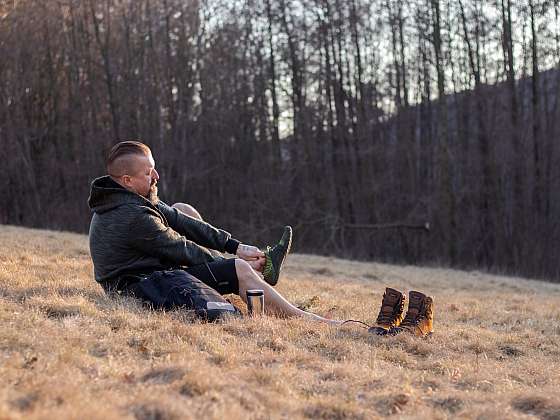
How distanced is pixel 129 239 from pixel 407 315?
266cm

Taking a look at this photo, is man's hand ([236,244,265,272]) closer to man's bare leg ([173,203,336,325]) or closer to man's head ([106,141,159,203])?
man's bare leg ([173,203,336,325])

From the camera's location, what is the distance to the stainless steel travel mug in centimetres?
633

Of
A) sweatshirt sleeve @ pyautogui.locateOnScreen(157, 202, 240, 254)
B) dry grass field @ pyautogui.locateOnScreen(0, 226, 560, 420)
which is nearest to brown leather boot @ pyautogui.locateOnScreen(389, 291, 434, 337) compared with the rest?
dry grass field @ pyautogui.locateOnScreen(0, 226, 560, 420)

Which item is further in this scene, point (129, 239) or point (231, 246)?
point (231, 246)

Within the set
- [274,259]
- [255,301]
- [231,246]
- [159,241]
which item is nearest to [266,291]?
[255,301]

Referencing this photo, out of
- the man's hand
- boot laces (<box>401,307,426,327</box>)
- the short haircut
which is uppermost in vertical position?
the short haircut

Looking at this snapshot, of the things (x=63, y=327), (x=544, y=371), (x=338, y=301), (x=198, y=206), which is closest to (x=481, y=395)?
(x=544, y=371)

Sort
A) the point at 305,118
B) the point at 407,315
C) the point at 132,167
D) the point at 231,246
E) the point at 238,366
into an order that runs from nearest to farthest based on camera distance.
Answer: the point at 238,366
the point at 132,167
the point at 407,315
the point at 231,246
the point at 305,118

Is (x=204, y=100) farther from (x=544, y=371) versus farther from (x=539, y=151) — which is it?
(x=544, y=371)

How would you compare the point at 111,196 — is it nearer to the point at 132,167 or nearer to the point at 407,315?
the point at 132,167

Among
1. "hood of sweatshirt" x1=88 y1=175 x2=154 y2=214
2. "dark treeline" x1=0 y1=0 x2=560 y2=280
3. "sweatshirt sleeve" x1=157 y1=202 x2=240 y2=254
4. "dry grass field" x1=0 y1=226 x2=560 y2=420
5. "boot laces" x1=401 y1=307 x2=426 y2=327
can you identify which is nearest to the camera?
"dry grass field" x1=0 y1=226 x2=560 y2=420

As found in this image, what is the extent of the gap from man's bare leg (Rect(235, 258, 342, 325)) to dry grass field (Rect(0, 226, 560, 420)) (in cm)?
30

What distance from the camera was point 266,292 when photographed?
21.3 feet

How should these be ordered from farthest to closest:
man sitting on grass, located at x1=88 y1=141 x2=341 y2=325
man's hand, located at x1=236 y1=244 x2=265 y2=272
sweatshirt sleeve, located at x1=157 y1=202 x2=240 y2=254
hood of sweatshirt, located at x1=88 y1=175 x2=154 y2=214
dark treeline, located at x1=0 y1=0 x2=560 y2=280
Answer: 1. dark treeline, located at x1=0 y1=0 x2=560 y2=280
2. sweatshirt sleeve, located at x1=157 y1=202 x2=240 y2=254
3. man's hand, located at x1=236 y1=244 x2=265 y2=272
4. hood of sweatshirt, located at x1=88 y1=175 x2=154 y2=214
5. man sitting on grass, located at x1=88 y1=141 x2=341 y2=325
